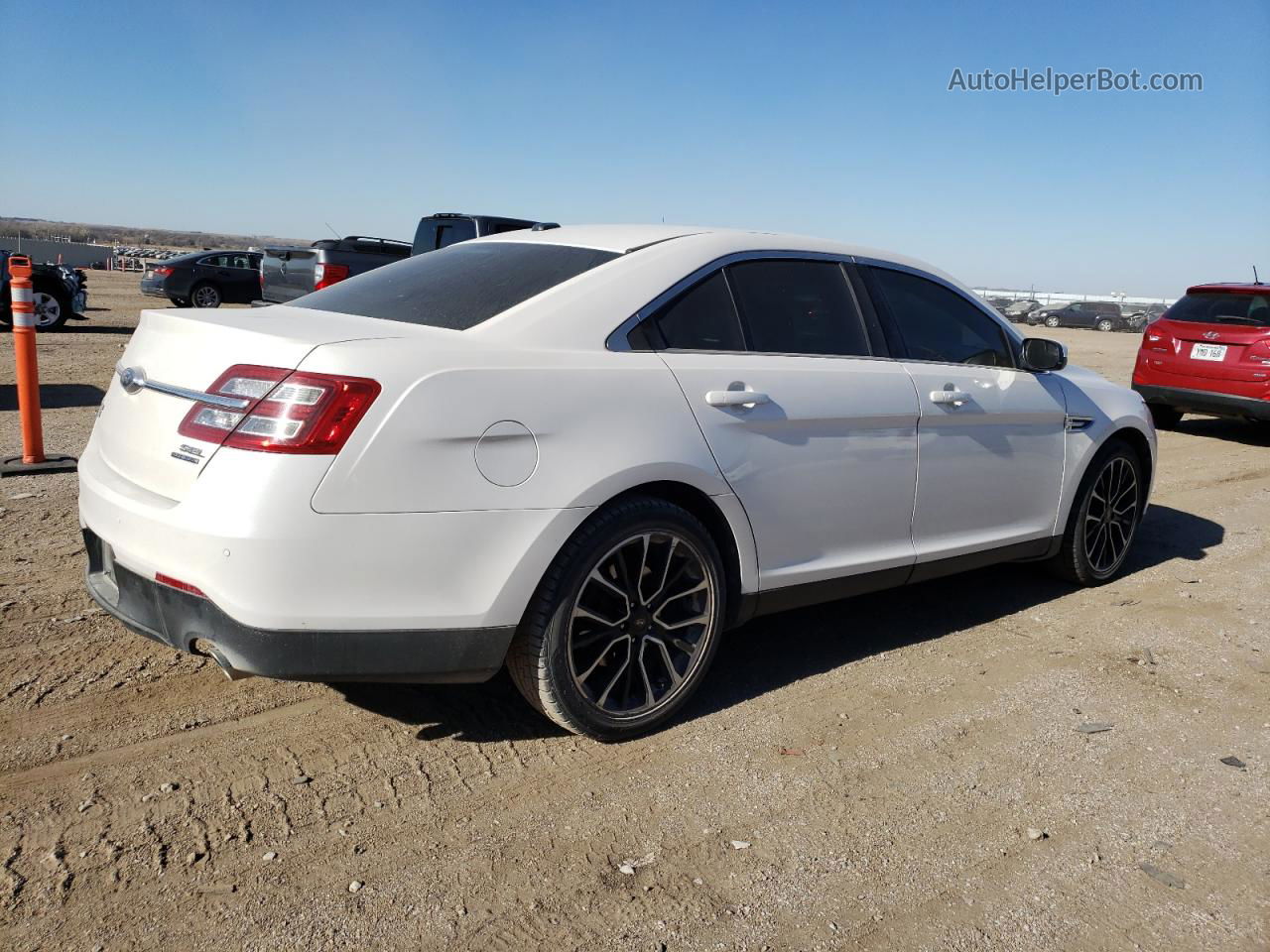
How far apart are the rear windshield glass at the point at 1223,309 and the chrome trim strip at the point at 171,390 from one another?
10494 millimetres

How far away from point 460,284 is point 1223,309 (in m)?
9.81

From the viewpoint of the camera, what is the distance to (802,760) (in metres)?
3.40

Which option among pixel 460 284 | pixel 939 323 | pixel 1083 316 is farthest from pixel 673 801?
pixel 1083 316

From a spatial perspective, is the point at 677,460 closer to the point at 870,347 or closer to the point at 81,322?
the point at 870,347

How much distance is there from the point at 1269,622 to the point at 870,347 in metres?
2.50

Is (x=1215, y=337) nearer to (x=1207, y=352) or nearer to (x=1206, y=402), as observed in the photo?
(x=1207, y=352)

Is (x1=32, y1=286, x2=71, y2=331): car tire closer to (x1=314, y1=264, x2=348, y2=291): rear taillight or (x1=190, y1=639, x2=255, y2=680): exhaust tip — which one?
(x1=314, y1=264, x2=348, y2=291): rear taillight

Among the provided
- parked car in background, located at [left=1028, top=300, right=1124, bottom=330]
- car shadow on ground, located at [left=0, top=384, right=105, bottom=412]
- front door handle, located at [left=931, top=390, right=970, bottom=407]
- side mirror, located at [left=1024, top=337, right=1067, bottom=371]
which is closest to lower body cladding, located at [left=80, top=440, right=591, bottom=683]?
front door handle, located at [left=931, top=390, right=970, bottom=407]

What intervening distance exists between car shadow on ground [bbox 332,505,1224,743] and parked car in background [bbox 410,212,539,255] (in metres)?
9.73

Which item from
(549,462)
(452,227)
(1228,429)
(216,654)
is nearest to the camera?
(216,654)

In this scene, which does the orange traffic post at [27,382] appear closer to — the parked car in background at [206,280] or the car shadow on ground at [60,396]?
the car shadow on ground at [60,396]

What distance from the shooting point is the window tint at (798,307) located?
12.6 feet

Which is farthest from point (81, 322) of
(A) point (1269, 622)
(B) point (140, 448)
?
(A) point (1269, 622)

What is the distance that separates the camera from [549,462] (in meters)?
3.06
